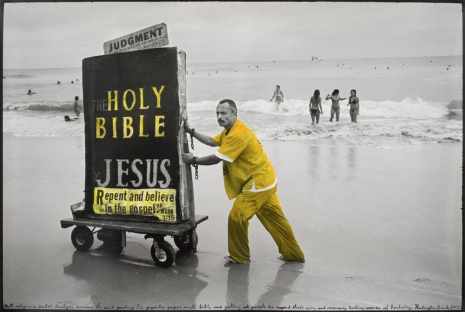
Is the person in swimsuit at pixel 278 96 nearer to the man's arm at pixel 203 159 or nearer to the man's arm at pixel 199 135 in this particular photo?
the man's arm at pixel 199 135

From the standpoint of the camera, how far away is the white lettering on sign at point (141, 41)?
3.83m

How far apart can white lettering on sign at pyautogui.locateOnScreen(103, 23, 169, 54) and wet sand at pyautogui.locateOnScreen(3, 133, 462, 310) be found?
1492 mm

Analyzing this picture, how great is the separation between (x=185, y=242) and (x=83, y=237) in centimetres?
98

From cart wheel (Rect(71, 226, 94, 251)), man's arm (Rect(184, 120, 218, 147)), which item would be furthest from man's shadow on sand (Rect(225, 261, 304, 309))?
cart wheel (Rect(71, 226, 94, 251))

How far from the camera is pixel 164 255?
12.8ft

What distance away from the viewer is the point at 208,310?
11.0 feet

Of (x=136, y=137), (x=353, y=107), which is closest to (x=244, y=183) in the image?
(x=136, y=137)

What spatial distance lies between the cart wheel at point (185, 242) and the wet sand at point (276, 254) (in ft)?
0.22

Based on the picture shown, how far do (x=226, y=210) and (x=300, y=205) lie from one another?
3.01ft

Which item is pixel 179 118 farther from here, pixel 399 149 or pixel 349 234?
pixel 399 149

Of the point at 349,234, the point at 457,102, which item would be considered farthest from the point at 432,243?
the point at 457,102

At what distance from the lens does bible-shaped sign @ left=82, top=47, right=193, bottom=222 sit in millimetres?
3863

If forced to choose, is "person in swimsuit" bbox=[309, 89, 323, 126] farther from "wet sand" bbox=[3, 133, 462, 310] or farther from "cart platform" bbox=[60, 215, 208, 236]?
"cart platform" bbox=[60, 215, 208, 236]

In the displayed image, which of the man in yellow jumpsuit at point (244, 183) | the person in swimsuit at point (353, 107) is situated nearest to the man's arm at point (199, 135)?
the man in yellow jumpsuit at point (244, 183)
